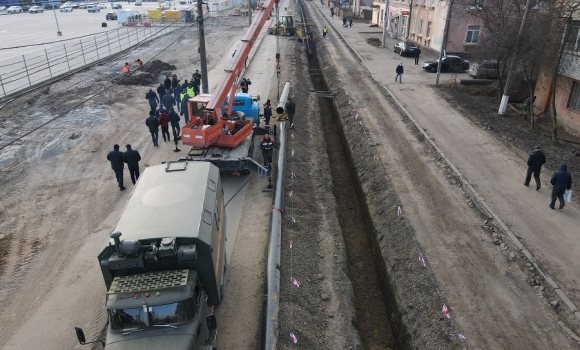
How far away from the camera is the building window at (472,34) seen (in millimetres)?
37812

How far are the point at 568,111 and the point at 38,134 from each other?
86.3ft

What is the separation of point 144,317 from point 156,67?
95.7ft

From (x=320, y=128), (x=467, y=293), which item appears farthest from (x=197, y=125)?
(x=467, y=293)

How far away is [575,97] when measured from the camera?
67.3 ft

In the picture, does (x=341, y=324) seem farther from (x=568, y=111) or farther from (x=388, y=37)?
(x=388, y=37)

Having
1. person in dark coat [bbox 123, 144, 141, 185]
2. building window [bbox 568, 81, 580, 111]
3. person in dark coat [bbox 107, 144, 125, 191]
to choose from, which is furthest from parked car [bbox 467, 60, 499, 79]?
person in dark coat [bbox 107, 144, 125, 191]

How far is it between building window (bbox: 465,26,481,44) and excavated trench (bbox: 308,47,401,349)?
78.6 ft

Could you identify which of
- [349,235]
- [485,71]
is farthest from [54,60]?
[485,71]

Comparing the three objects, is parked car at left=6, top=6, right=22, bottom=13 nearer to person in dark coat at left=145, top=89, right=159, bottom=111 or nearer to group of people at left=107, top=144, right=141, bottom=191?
person in dark coat at left=145, top=89, right=159, bottom=111

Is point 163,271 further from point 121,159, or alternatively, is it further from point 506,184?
point 506,184

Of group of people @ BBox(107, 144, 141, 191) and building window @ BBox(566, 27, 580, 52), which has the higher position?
building window @ BBox(566, 27, 580, 52)

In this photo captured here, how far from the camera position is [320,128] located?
22156 mm

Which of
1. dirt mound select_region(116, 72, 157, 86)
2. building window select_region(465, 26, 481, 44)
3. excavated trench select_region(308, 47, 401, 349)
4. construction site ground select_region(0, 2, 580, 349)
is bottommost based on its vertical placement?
excavated trench select_region(308, 47, 401, 349)

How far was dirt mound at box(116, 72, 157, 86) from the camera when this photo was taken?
92.9 ft
